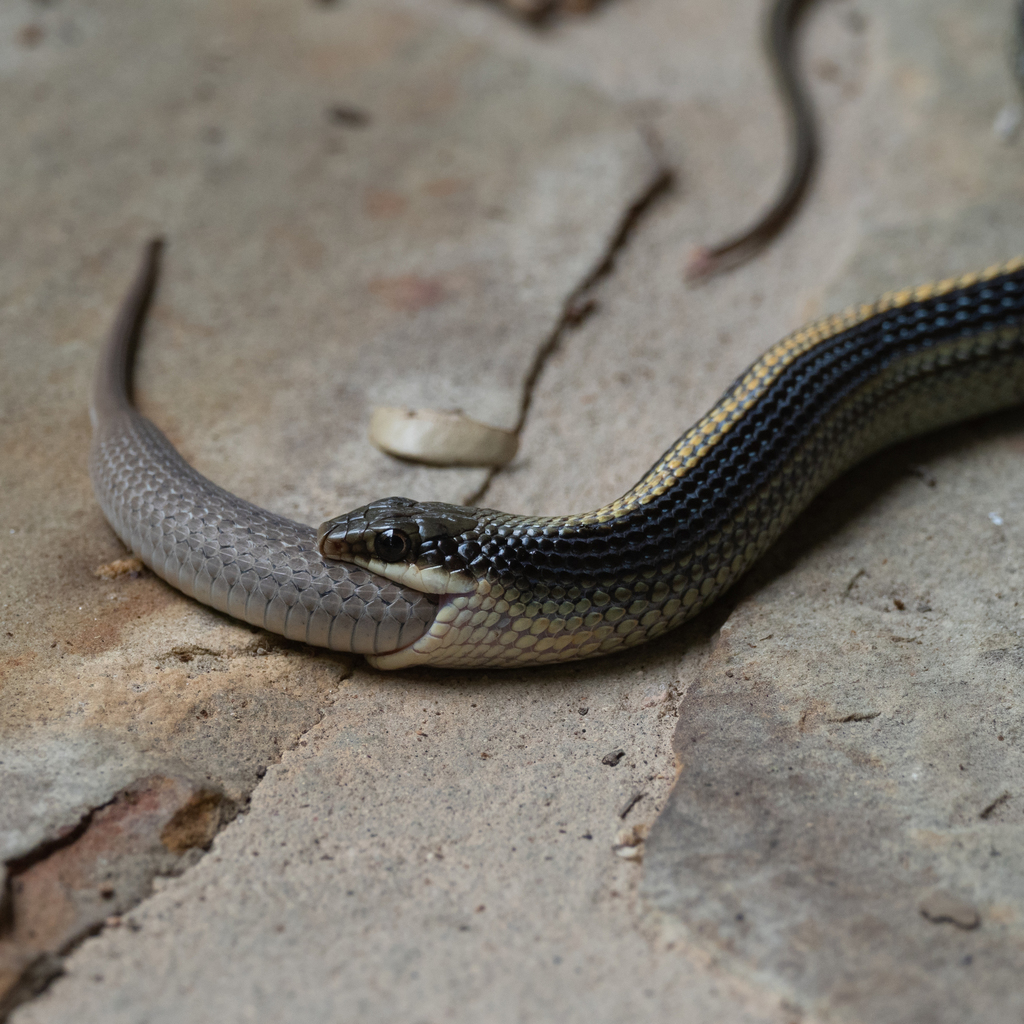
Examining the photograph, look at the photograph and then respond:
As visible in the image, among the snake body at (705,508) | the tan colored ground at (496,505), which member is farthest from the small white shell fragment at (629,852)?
the snake body at (705,508)

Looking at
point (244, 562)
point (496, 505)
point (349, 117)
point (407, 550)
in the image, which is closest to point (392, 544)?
point (407, 550)

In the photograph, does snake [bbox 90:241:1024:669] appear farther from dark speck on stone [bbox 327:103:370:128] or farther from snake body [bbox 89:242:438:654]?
dark speck on stone [bbox 327:103:370:128]

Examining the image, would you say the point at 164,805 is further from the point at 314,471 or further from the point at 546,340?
the point at 546,340

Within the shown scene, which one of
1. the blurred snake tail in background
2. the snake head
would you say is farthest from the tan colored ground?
the snake head

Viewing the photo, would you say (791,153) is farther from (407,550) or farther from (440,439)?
(407,550)

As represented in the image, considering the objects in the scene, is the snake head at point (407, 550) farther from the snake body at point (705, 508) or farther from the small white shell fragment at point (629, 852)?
the small white shell fragment at point (629, 852)

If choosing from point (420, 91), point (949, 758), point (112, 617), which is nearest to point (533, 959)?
point (949, 758)
